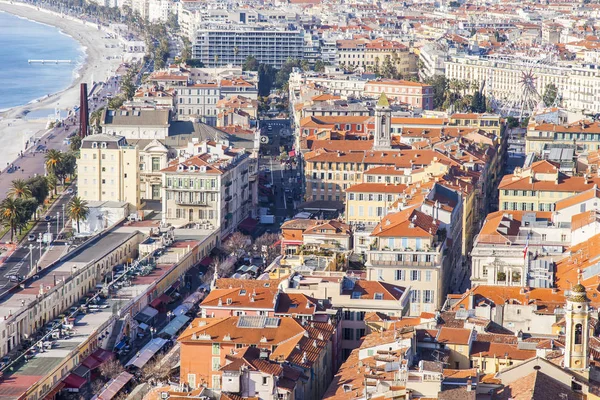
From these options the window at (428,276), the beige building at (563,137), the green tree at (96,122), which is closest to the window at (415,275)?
the window at (428,276)

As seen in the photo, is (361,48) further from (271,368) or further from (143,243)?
(271,368)

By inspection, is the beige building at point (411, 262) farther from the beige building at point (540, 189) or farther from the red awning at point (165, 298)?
the beige building at point (540, 189)

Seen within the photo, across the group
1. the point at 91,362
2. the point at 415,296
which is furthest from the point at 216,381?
the point at 415,296

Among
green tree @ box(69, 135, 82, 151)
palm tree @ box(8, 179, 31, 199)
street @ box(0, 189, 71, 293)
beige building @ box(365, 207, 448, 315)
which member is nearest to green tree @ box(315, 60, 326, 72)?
green tree @ box(69, 135, 82, 151)

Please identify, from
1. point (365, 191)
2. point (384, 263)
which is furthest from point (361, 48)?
point (384, 263)

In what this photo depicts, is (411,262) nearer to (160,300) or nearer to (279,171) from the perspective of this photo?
(160,300)

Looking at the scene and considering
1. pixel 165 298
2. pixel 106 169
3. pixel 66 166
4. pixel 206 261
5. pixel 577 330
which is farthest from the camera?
pixel 66 166
